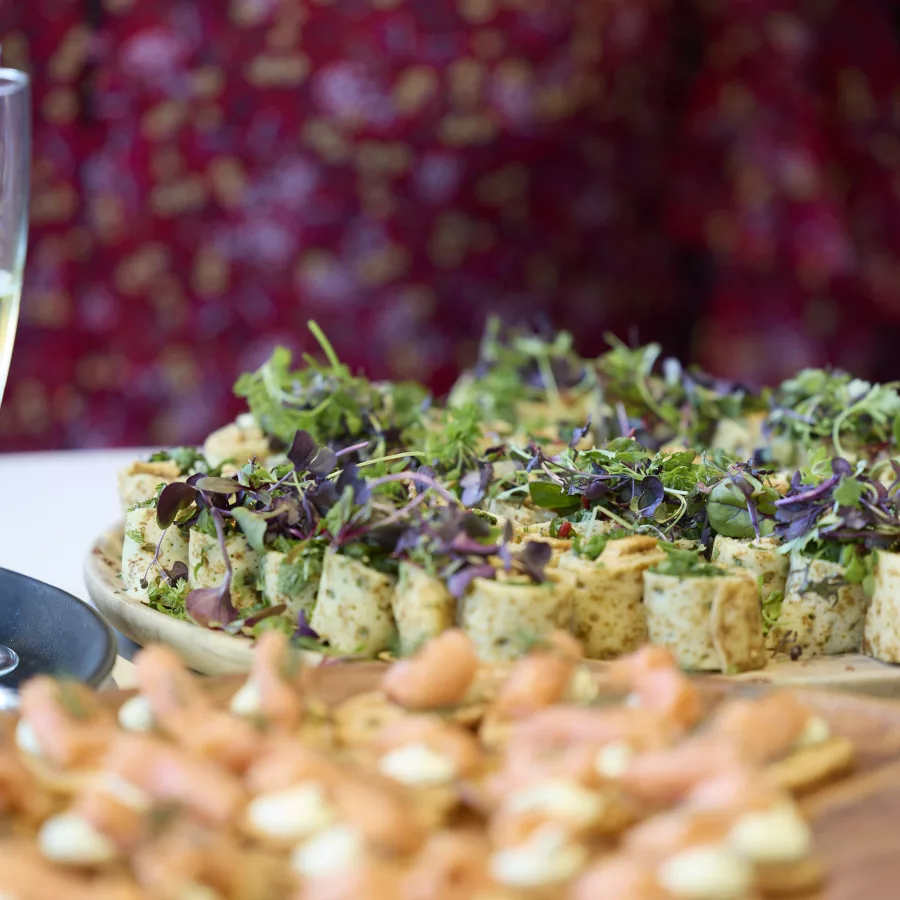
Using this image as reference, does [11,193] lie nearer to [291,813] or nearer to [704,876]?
[291,813]

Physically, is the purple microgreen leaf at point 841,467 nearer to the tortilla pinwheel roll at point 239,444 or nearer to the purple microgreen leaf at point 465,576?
the purple microgreen leaf at point 465,576

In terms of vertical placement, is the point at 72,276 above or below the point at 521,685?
below

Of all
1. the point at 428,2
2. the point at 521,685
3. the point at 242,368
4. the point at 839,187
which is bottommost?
the point at 242,368

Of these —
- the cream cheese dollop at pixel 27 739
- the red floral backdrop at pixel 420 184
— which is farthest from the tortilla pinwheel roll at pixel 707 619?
the red floral backdrop at pixel 420 184

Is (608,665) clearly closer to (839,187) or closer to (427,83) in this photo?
(427,83)

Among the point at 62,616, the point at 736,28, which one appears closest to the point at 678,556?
the point at 62,616

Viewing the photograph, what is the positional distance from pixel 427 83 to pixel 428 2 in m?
0.28

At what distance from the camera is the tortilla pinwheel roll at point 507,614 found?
129 cm

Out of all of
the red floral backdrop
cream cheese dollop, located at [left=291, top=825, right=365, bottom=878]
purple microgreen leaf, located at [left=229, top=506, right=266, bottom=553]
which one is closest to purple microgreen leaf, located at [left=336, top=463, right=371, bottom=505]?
purple microgreen leaf, located at [left=229, top=506, right=266, bottom=553]

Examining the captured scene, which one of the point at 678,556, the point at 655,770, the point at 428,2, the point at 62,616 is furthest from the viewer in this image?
the point at 428,2

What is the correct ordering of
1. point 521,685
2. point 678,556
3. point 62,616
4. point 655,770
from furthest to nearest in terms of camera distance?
1. point 678,556
2. point 62,616
3. point 521,685
4. point 655,770

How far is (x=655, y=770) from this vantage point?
0.89m

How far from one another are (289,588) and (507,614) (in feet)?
1.04

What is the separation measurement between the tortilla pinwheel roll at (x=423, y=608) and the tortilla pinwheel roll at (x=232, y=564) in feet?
0.97
